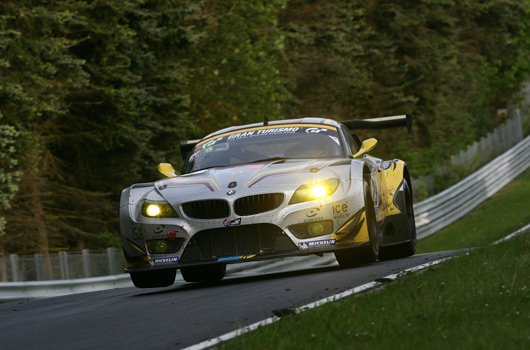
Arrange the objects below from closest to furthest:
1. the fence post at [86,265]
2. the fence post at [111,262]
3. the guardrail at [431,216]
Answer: the guardrail at [431,216], the fence post at [86,265], the fence post at [111,262]

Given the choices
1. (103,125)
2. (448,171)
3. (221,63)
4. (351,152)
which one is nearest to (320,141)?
(351,152)

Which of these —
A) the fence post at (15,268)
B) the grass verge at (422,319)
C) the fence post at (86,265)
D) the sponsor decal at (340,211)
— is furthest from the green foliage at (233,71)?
the grass verge at (422,319)

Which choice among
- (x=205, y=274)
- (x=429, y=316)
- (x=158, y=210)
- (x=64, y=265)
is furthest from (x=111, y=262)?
(x=429, y=316)

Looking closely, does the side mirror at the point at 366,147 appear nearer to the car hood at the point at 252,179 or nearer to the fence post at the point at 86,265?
the car hood at the point at 252,179

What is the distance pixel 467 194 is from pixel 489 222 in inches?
131

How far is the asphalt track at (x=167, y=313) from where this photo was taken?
253 inches

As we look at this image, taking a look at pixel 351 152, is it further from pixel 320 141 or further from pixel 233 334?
pixel 233 334

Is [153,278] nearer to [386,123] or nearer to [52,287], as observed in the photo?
[386,123]

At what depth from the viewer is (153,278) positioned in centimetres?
1030

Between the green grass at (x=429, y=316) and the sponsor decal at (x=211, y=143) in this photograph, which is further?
the sponsor decal at (x=211, y=143)

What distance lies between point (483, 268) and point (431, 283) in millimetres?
856

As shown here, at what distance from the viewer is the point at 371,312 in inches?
248

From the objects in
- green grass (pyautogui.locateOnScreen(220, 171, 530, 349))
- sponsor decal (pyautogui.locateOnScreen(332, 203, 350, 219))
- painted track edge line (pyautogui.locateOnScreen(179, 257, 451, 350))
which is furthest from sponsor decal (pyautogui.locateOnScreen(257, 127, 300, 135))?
green grass (pyautogui.locateOnScreen(220, 171, 530, 349))

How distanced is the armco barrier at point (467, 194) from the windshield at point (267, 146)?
15488 millimetres
